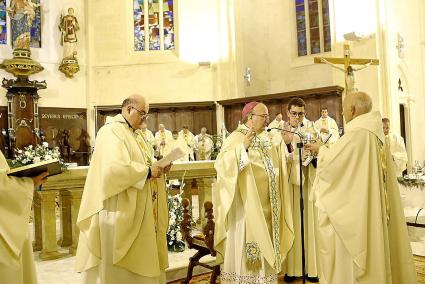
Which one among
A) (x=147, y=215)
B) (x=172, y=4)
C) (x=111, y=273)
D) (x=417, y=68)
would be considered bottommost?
(x=111, y=273)

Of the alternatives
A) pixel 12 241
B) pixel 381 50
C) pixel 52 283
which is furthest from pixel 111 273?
pixel 381 50

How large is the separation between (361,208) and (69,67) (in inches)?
545

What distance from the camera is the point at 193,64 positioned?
16.7 m

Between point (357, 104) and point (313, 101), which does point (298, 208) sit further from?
point (313, 101)

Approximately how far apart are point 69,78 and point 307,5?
8.58m

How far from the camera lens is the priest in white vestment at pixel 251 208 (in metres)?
4.36

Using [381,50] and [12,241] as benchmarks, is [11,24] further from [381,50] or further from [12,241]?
[12,241]

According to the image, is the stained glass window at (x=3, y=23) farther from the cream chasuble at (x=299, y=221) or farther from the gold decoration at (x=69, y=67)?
the cream chasuble at (x=299, y=221)

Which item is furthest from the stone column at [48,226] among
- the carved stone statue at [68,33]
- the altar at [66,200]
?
the carved stone statue at [68,33]

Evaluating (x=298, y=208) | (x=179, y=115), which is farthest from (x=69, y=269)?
(x=179, y=115)

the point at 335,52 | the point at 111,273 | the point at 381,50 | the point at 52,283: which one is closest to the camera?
the point at 111,273

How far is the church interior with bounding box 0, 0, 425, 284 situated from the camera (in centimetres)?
1359

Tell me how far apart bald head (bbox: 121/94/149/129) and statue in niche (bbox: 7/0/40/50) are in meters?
12.1

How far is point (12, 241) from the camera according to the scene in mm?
2764
